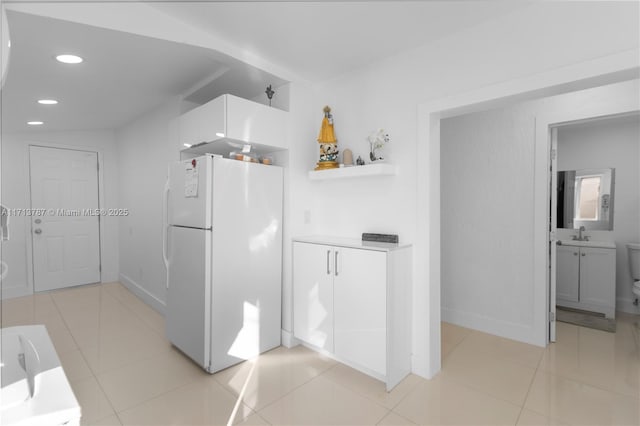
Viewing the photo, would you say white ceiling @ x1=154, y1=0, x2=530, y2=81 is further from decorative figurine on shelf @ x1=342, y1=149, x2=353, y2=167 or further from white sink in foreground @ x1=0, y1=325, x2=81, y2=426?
white sink in foreground @ x1=0, y1=325, x2=81, y2=426

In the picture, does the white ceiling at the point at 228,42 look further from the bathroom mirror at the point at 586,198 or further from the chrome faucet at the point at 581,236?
the chrome faucet at the point at 581,236

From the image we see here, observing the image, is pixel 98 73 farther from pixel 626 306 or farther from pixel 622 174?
pixel 626 306

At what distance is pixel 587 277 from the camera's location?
12.1ft

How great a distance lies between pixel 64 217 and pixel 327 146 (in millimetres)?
4296

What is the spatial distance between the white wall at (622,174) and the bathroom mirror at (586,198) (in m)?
0.06

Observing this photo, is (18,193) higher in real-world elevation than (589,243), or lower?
higher

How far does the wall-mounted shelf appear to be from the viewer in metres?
2.43

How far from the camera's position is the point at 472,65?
7.06 feet

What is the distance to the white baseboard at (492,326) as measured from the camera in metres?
2.88

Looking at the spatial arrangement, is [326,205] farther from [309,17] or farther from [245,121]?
[309,17]

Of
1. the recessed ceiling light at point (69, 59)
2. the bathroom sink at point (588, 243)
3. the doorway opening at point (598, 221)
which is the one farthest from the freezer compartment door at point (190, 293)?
the bathroom sink at point (588, 243)

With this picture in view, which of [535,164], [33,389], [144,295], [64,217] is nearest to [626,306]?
[535,164]

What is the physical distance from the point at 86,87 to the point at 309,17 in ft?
7.43

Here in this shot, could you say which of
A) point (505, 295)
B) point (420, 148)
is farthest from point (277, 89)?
point (505, 295)
